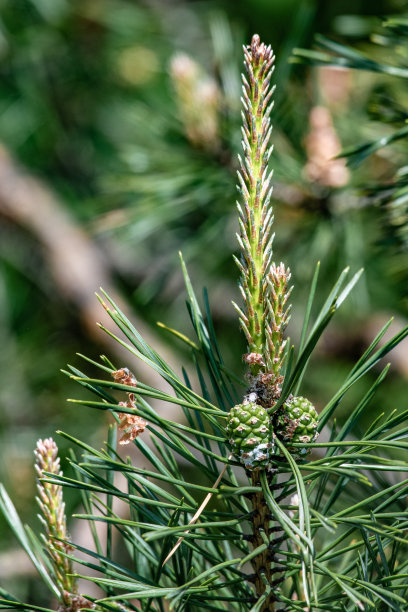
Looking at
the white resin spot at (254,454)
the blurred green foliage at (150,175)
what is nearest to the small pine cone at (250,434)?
the white resin spot at (254,454)

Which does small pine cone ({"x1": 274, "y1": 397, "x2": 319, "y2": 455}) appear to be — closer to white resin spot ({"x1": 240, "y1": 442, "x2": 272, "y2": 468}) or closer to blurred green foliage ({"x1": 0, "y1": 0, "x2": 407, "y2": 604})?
white resin spot ({"x1": 240, "y1": 442, "x2": 272, "y2": 468})

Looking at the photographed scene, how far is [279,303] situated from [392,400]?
829mm

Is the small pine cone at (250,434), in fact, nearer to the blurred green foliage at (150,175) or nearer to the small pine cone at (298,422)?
the small pine cone at (298,422)

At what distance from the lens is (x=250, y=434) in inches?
13.9

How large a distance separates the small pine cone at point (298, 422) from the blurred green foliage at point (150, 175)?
1.06 ft

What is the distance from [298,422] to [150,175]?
2.00 feet

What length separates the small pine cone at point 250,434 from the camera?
35 cm

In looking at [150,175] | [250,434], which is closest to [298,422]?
[250,434]

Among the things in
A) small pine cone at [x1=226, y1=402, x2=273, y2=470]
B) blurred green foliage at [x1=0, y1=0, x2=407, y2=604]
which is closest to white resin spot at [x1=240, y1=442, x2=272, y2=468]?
small pine cone at [x1=226, y1=402, x2=273, y2=470]

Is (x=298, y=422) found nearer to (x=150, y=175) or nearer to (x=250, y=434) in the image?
(x=250, y=434)

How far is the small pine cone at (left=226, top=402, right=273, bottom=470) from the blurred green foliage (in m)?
0.34

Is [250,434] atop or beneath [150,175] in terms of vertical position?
beneath

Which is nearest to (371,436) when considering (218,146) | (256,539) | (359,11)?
(256,539)

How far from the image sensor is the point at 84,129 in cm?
174
